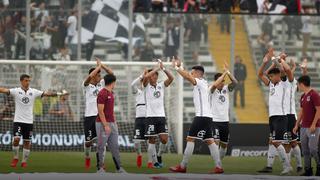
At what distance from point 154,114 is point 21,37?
8.29m

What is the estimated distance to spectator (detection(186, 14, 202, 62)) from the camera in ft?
110

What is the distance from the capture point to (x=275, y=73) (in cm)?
2362

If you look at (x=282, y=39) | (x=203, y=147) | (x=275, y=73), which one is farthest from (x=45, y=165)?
(x=282, y=39)

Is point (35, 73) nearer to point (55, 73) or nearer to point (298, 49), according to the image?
point (55, 73)

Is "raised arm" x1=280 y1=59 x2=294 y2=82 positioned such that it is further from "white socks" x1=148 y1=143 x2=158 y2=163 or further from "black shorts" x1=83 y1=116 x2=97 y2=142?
→ "black shorts" x1=83 y1=116 x2=97 y2=142

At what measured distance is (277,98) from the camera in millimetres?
23797

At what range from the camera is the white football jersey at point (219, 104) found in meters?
26.1

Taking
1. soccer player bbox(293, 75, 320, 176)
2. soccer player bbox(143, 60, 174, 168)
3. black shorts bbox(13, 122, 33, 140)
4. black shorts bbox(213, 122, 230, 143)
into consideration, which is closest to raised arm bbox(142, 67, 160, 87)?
soccer player bbox(143, 60, 174, 168)

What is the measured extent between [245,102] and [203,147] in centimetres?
228

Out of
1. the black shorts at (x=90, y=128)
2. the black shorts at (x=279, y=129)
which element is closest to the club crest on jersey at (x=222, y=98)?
the black shorts at (x=279, y=129)

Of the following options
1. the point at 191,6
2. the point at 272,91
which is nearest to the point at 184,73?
the point at 272,91

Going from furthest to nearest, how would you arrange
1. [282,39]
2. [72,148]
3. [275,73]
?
[282,39]
[72,148]
[275,73]

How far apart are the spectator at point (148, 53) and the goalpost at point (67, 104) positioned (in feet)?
3.48

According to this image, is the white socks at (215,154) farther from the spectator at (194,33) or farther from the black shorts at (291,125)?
the spectator at (194,33)
